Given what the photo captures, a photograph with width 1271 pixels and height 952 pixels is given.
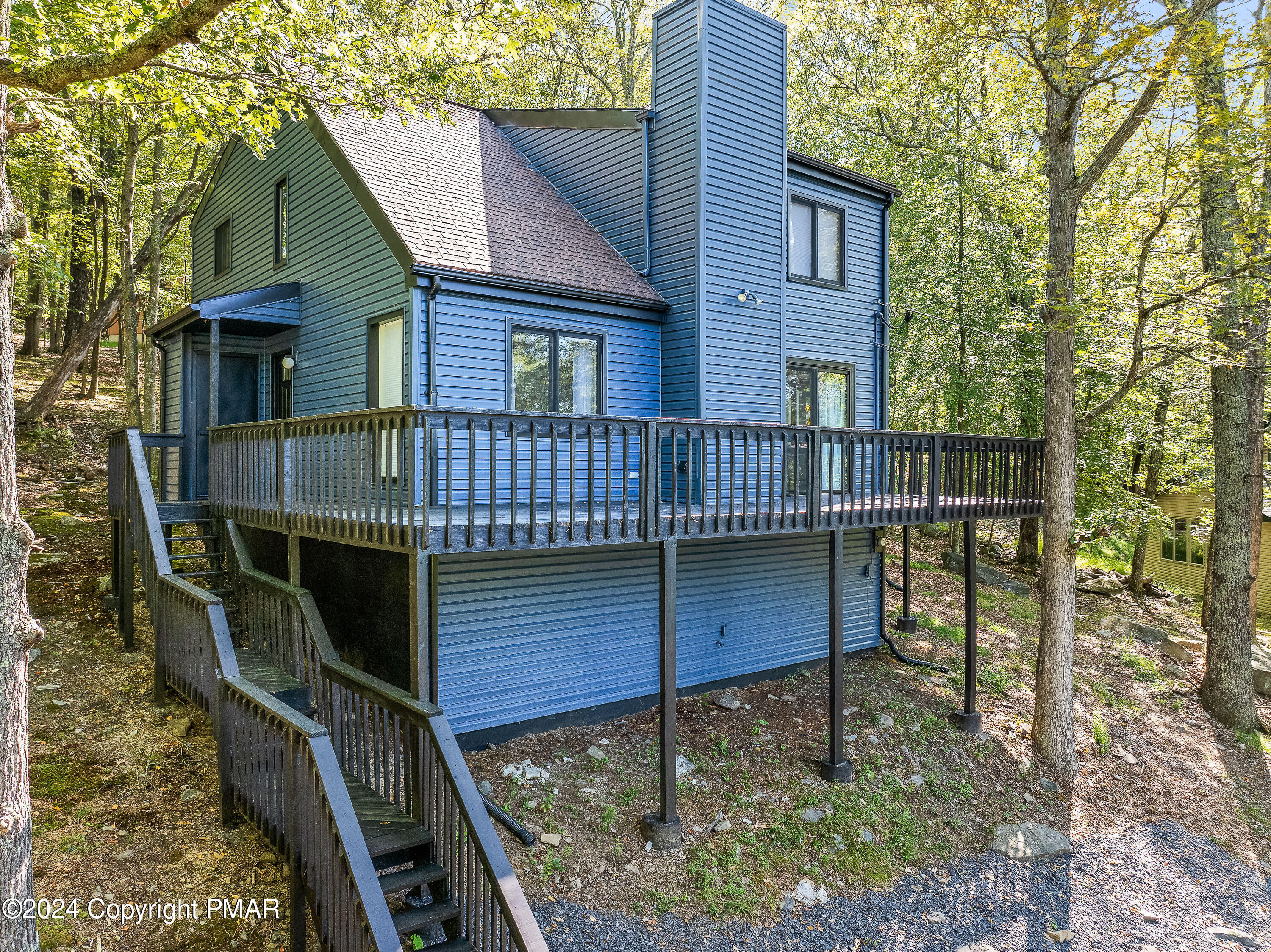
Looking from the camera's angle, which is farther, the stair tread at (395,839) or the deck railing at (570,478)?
the deck railing at (570,478)

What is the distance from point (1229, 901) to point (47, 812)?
36.7 ft

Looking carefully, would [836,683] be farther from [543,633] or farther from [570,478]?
[570,478]

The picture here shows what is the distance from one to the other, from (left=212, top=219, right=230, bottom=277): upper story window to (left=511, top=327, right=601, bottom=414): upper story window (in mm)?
7917

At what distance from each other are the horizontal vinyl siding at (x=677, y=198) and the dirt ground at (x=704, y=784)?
4537 mm

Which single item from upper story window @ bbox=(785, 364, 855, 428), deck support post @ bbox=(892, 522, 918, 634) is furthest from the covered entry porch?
deck support post @ bbox=(892, 522, 918, 634)

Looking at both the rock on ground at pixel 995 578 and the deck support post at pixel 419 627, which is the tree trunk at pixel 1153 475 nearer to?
the rock on ground at pixel 995 578

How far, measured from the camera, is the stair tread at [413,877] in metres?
4.72

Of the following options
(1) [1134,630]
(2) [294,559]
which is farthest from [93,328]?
(1) [1134,630]

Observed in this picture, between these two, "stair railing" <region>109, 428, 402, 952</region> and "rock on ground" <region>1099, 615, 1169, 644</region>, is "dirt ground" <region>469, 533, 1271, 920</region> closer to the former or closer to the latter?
"rock on ground" <region>1099, 615, 1169, 644</region>

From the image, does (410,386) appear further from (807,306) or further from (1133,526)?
(1133,526)

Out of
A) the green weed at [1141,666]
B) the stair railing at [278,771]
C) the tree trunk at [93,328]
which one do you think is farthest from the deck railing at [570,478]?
the tree trunk at [93,328]

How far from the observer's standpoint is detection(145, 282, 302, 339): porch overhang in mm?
9141

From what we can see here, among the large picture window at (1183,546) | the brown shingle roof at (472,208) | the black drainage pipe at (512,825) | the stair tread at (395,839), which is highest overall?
the brown shingle roof at (472,208)

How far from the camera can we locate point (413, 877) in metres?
4.84
